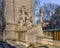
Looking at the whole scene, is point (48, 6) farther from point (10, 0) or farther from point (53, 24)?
point (10, 0)

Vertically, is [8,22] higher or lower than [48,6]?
lower

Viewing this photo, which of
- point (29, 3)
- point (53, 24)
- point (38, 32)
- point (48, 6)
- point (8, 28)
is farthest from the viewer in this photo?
point (53, 24)

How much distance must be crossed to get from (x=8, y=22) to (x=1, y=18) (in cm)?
88

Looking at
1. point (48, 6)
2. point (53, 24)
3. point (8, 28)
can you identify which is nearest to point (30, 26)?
point (8, 28)

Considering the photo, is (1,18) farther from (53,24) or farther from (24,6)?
(53,24)

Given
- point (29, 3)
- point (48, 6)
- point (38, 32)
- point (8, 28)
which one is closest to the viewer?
point (38, 32)

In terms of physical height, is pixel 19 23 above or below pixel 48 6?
below

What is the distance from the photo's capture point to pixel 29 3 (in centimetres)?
1277

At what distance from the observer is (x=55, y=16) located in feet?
109

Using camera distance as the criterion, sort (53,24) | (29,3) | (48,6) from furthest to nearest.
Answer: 1. (53,24)
2. (48,6)
3. (29,3)

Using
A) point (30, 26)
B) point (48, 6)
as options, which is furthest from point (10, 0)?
point (48, 6)

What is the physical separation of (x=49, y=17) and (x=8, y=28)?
19998 mm

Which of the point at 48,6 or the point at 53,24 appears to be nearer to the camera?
the point at 48,6

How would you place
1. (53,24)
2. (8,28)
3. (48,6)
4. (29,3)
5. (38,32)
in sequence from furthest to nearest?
(53,24) < (48,6) < (29,3) < (8,28) < (38,32)
